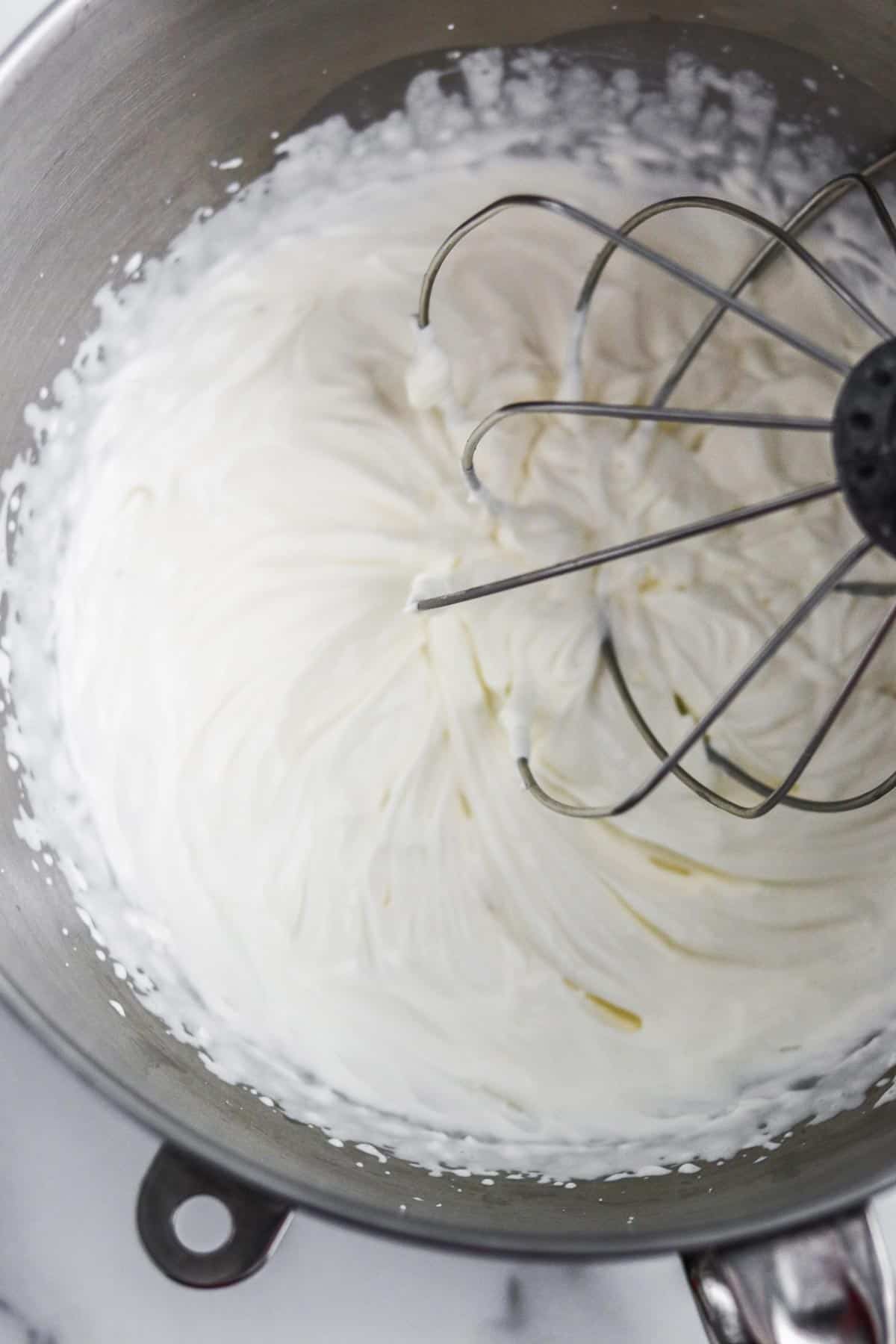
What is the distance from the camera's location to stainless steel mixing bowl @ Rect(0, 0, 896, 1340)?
635mm

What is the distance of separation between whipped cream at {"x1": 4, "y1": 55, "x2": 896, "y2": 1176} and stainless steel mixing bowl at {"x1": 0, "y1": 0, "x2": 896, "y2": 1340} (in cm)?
4

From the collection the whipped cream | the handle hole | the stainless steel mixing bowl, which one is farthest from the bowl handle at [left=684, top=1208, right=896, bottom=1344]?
the handle hole

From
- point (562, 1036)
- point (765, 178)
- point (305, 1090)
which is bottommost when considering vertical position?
point (305, 1090)

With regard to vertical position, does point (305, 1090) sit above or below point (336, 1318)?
above

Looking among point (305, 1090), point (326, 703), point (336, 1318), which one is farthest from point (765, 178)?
point (336, 1318)

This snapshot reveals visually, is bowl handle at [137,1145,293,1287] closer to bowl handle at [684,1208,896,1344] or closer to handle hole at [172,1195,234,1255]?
handle hole at [172,1195,234,1255]

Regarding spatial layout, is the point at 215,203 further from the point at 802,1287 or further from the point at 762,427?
the point at 802,1287

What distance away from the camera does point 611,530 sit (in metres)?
0.83

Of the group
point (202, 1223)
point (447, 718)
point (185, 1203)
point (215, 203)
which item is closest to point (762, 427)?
point (447, 718)

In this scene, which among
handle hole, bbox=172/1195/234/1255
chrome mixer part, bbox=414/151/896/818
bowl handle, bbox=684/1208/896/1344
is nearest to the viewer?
chrome mixer part, bbox=414/151/896/818

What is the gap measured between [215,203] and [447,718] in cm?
42

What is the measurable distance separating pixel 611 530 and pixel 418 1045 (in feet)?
1.31

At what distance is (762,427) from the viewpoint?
664 millimetres

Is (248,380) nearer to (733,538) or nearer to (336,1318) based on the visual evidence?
(733,538)
